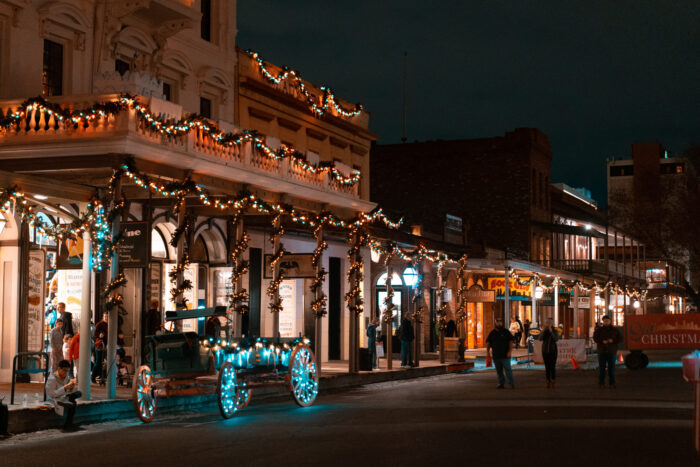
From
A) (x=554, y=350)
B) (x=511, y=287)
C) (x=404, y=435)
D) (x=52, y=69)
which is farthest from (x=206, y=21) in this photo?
(x=511, y=287)

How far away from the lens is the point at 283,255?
981 inches

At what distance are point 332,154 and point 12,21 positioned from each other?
1608 centimetres

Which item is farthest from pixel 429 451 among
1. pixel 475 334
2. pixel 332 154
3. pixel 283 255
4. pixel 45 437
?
pixel 475 334

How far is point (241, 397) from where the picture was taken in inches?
749

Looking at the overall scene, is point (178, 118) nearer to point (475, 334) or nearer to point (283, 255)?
point (283, 255)

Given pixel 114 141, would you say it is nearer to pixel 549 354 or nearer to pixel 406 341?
pixel 549 354

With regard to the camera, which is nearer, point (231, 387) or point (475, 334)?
point (231, 387)

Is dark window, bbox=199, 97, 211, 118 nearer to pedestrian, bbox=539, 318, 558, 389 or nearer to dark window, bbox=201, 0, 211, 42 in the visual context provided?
dark window, bbox=201, 0, 211, 42

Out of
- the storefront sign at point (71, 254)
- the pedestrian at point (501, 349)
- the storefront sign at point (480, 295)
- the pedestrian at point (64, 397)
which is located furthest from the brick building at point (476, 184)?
the pedestrian at point (64, 397)

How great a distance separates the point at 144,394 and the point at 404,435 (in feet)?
15.5

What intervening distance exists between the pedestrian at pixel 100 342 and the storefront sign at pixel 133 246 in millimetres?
2962

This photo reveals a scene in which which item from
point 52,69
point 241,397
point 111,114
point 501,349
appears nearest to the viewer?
point 111,114

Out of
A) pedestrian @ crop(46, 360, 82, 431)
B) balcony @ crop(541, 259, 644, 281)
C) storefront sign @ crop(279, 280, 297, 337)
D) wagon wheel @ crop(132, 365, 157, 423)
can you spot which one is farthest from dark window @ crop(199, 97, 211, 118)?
balcony @ crop(541, 259, 644, 281)

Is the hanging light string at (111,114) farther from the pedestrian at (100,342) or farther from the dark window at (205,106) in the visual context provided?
the dark window at (205,106)
